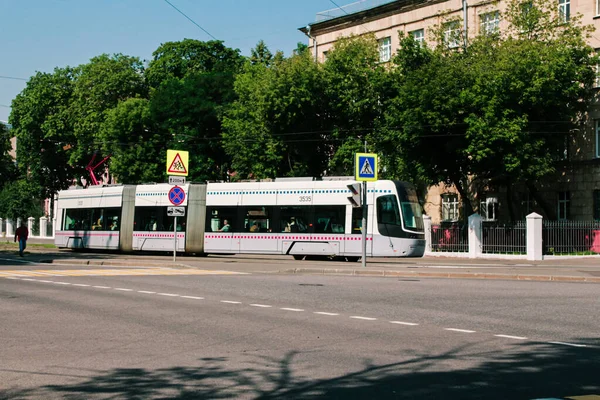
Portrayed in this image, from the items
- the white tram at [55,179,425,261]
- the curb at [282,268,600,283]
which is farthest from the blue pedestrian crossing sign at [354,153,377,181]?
the white tram at [55,179,425,261]

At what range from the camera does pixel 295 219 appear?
32156mm

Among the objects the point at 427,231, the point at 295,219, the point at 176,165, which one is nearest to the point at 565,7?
the point at 427,231

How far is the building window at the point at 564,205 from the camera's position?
43.6m

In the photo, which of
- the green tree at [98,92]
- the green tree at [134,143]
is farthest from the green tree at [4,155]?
the green tree at [134,143]

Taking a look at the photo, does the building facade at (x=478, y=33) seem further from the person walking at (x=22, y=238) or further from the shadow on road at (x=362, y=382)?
the shadow on road at (x=362, y=382)

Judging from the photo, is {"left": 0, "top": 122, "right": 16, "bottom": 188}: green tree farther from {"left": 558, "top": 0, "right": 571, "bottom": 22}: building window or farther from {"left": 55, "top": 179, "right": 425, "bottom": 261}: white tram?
{"left": 558, "top": 0, "right": 571, "bottom": 22}: building window

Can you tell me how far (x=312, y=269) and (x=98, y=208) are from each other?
1990 centimetres

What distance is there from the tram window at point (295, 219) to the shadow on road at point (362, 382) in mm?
23839

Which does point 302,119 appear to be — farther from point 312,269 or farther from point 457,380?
point 457,380

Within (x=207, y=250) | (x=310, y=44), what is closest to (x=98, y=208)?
(x=207, y=250)

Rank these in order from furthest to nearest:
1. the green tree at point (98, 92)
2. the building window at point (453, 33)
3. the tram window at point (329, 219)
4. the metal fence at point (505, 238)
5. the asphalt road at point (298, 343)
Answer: the green tree at point (98, 92) → the building window at point (453, 33) → the metal fence at point (505, 238) → the tram window at point (329, 219) → the asphalt road at point (298, 343)

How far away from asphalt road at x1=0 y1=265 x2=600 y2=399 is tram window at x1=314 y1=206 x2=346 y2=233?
48.1 feet

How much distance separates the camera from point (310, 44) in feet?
189

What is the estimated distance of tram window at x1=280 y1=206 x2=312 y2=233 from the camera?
3188 centimetres
